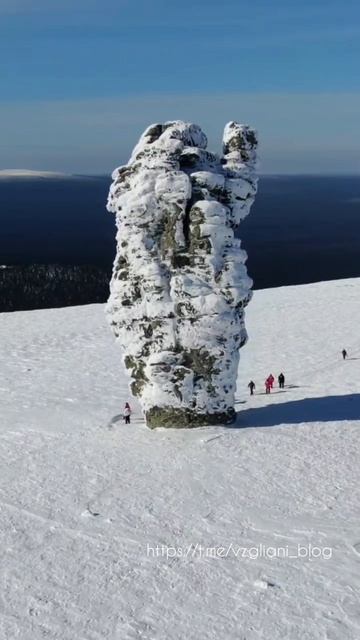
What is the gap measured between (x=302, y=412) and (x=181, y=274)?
7798 millimetres

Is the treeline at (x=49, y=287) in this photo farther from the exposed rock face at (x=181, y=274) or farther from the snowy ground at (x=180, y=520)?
the exposed rock face at (x=181, y=274)

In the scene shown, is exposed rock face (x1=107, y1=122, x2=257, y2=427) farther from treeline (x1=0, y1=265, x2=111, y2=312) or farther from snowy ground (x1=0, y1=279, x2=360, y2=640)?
treeline (x1=0, y1=265, x2=111, y2=312)

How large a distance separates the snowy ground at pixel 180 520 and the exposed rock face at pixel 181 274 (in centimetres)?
177

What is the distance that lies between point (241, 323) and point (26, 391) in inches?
545

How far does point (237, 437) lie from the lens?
83.3ft

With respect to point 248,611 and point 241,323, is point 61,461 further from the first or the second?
point 248,611

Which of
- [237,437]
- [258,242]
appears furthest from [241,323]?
[258,242]

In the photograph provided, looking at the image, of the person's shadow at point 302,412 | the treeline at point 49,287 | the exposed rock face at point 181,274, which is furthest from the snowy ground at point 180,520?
the treeline at point 49,287

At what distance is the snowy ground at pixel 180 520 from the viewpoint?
1552cm

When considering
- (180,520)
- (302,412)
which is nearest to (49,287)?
(302,412)

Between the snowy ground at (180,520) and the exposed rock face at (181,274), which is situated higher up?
the exposed rock face at (181,274)

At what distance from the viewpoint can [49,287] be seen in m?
91.8

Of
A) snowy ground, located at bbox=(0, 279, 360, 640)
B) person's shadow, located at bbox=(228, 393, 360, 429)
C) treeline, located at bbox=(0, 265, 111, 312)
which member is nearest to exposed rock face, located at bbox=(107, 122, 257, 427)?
person's shadow, located at bbox=(228, 393, 360, 429)

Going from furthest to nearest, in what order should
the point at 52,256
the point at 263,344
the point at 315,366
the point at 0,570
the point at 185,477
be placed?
1. the point at 52,256
2. the point at 263,344
3. the point at 315,366
4. the point at 185,477
5. the point at 0,570
